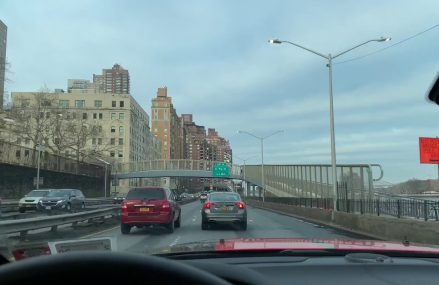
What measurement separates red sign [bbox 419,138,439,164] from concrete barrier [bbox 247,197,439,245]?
7.24m

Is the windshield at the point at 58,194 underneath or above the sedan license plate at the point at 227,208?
above

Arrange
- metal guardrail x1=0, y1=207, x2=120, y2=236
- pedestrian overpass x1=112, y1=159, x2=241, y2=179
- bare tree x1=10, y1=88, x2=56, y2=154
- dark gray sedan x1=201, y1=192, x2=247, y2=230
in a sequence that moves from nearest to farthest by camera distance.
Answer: metal guardrail x1=0, y1=207, x2=120, y2=236
dark gray sedan x1=201, y1=192, x2=247, y2=230
bare tree x1=10, y1=88, x2=56, y2=154
pedestrian overpass x1=112, y1=159, x2=241, y2=179

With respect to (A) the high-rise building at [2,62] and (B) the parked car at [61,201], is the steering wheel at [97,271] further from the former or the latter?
(A) the high-rise building at [2,62]

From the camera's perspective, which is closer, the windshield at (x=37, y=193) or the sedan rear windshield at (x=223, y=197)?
the sedan rear windshield at (x=223, y=197)

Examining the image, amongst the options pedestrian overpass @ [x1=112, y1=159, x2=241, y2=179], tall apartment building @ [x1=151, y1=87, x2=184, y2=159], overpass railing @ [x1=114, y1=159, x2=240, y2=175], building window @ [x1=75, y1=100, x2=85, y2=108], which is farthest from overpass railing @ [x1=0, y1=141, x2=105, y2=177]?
tall apartment building @ [x1=151, y1=87, x2=184, y2=159]

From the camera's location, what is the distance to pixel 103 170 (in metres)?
89.4

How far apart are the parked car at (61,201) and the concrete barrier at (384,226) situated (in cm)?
1486

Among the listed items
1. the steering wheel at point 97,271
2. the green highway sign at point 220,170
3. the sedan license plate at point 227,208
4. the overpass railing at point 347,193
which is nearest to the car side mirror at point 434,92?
A: the steering wheel at point 97,271

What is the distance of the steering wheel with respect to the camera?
1416mm

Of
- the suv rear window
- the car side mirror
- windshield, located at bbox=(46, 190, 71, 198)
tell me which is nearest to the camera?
the car side mirror

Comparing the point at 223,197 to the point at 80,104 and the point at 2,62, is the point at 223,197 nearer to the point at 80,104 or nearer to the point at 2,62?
the point at 2,62

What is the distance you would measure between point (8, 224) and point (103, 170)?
77377 mm

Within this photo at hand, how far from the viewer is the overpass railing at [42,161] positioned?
53844mm

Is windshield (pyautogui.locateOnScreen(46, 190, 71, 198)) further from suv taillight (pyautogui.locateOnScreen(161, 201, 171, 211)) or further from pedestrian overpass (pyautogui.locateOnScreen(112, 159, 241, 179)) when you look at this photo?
pedestrian overpass (pyautogui.locateOnScreen(112, 159, 241, 179))
